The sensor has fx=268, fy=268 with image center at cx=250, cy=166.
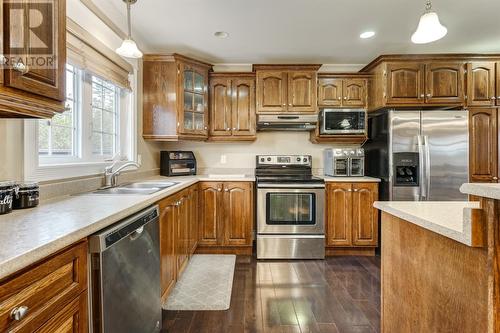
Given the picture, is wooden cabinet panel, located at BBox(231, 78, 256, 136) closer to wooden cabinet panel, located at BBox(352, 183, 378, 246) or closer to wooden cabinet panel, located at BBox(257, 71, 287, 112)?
wooden cabinet panel, located at BBox(257, 71, 287, 112)

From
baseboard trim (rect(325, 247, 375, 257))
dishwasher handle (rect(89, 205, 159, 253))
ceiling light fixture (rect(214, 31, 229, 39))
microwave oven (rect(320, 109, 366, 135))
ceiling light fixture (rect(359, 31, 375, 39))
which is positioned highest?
ceiling light fixture (rect(214, 31, 229, 39))

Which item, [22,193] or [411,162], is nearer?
[22,193]

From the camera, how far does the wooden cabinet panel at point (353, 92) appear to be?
3387 millimetres

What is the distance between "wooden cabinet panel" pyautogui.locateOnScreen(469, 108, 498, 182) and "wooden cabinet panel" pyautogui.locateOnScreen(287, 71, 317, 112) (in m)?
1.83

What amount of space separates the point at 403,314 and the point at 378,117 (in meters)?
2.56

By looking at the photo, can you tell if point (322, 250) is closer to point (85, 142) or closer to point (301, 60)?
point (301, 60)

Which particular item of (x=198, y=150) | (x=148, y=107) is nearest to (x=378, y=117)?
(x=198, y=150)

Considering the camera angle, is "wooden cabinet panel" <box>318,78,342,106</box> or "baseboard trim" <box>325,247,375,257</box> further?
"wooden cabinet panel" <box>318,78,342,106</box>

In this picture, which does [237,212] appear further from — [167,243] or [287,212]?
[167,243]

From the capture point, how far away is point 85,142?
206 cm

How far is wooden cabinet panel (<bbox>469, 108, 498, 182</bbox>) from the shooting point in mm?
3115

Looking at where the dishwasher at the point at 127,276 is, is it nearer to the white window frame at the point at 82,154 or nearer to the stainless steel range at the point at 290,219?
the white window frame at the point at 82,154

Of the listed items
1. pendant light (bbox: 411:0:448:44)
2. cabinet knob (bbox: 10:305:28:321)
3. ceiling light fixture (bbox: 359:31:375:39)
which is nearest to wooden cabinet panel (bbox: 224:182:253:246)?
ceiling light fixture (bbox: 359:31:375:39)

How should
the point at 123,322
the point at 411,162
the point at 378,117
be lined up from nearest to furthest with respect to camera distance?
1. the point at 123,322
2. the point at 411,162
3. the point at 378,117
